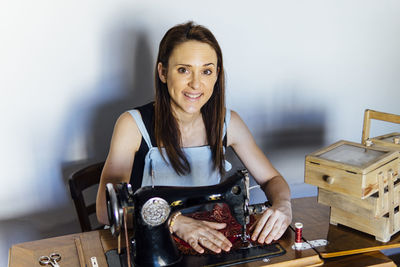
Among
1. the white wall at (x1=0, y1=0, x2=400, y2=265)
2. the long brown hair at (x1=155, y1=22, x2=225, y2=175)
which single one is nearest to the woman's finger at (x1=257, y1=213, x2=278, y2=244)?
the long brown hair at (x1=155, y1=22, x2=225, y2=175)

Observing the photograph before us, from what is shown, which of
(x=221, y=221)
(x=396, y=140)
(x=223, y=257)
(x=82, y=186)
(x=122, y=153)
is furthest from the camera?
(x=82, y=186)

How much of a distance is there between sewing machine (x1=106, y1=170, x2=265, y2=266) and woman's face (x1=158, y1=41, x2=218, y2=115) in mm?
509

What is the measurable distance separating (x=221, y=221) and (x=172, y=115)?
56 cm

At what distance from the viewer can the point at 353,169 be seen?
1.45 meters

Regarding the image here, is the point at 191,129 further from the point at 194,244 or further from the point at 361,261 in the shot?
the point at 361,261

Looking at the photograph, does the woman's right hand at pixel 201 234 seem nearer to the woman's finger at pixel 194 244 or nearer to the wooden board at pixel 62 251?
the woman's finger at pixel 194 244

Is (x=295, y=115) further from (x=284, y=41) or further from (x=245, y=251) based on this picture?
(x=245, y=251)

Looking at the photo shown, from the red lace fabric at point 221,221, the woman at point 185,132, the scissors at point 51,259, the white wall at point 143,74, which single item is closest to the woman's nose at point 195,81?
the woman at point 185,132

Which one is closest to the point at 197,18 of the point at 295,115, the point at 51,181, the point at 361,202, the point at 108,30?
the point at 108,30

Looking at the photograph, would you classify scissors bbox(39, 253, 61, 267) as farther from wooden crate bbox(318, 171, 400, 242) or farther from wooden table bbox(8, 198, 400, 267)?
wooden crate bbox(318, 171, 400, 242)

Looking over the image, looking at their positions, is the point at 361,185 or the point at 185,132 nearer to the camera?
the point at 361,185

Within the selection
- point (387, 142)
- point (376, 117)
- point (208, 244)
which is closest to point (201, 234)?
point (208, 244)

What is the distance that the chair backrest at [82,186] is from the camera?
1.90 metres

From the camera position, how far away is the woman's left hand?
151cm
